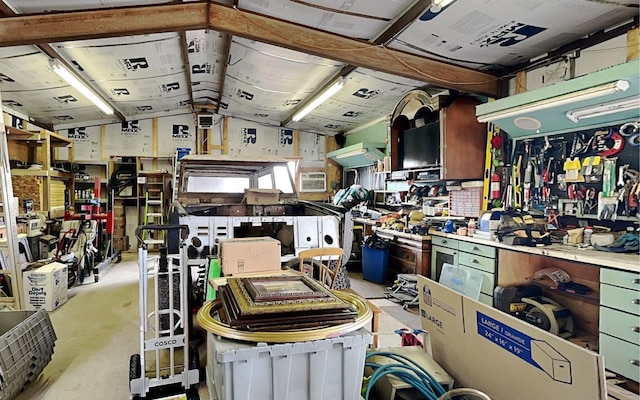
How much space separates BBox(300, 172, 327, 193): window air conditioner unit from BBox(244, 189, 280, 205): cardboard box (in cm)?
466

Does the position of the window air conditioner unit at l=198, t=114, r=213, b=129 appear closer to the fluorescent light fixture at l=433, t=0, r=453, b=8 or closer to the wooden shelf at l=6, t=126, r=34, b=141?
the wooden shelf at l=6, t=126, r=34, b=141

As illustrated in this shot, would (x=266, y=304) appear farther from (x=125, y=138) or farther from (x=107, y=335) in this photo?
(x=125, y=138)

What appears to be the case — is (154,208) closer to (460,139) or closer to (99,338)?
(99,338)

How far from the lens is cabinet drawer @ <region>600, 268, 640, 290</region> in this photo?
242 cm

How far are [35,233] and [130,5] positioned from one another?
3.30 meters

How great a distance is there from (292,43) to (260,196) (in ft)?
5.34

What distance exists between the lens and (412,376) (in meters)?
1.57

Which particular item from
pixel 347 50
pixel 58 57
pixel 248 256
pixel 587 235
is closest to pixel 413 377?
pixel 248 256

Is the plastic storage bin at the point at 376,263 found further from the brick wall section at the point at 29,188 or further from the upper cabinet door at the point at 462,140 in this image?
the brick wall section at the point at 29,188

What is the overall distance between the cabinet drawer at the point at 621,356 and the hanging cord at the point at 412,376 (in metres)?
1.69

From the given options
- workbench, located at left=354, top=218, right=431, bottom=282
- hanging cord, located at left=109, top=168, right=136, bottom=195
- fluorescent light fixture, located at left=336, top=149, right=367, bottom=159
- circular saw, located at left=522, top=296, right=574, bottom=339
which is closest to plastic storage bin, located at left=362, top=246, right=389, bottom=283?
workbench, located at left=354, top=218, right=431, bottom=282

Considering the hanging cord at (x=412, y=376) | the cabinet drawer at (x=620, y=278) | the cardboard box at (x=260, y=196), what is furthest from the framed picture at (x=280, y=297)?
the cardboard box at (x=260, y=196)

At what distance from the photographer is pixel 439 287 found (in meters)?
1.88

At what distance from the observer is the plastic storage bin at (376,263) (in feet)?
18.0
